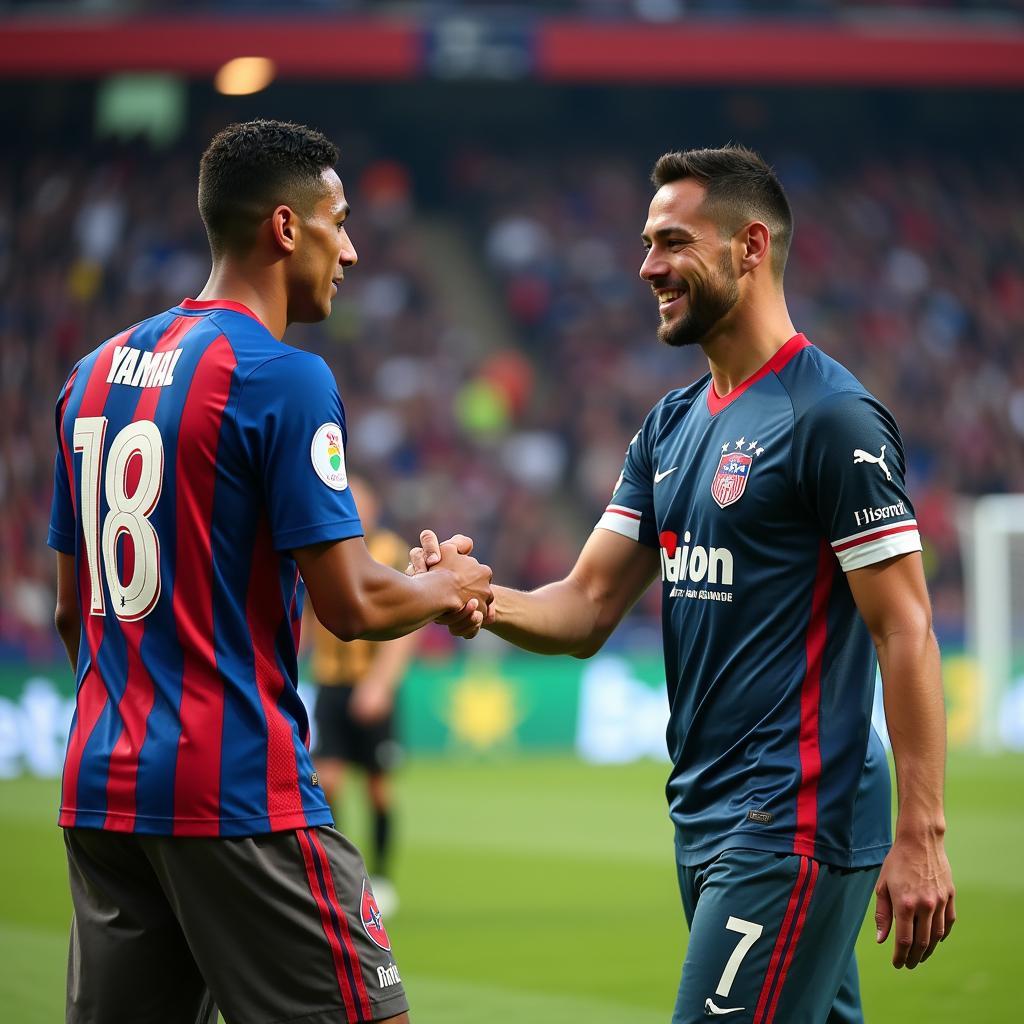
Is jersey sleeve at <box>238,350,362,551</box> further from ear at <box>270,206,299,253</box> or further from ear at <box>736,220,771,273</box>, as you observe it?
ear at <box>736,220,771,273</box>

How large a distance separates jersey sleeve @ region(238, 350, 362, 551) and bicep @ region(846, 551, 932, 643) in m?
1.09

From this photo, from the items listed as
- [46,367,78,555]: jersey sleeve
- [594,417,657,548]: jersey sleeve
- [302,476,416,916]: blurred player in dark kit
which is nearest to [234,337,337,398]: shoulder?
[46,367,78,555]: jersey sleeve

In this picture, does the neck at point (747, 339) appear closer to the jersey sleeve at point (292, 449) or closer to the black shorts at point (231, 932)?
the jersey sleeve at point (292, 449)

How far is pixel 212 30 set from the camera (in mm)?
22891

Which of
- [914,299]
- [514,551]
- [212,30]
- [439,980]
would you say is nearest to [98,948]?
[439,980]

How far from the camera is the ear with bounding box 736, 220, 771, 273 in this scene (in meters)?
3.86

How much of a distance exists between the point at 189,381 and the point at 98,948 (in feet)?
3.73

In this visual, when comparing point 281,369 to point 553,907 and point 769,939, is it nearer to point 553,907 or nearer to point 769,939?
point 769,939

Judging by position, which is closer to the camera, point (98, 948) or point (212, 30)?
point (98, 948)

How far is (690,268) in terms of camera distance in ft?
12.6

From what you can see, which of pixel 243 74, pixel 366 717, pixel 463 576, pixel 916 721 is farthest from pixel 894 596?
pixel 243 74

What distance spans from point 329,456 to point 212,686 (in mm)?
499

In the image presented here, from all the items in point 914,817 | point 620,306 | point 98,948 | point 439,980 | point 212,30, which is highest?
point 212,30

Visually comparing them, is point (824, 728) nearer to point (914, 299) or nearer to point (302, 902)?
point (302, 902)
